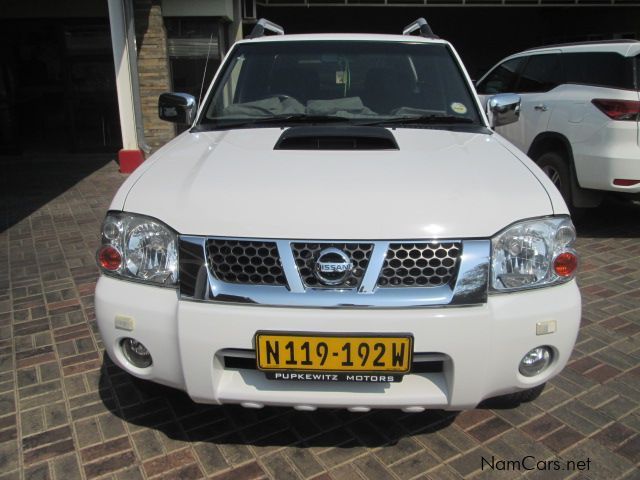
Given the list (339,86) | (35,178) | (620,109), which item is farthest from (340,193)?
(35,178)

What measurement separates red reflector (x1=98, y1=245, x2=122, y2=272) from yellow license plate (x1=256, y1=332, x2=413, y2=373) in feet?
2.31

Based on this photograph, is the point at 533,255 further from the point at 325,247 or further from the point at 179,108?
the point at 179,108

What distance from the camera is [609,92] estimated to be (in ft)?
16.3

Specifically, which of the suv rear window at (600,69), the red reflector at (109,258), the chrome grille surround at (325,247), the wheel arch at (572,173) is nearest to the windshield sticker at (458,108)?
the chrome grille surround at (325,247)

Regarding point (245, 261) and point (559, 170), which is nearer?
point (245, 261)

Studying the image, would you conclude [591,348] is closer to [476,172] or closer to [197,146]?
[476,172]

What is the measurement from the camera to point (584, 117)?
17.2 ft

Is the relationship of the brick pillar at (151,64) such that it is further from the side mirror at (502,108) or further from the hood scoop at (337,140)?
the hood scoop at (337,140)

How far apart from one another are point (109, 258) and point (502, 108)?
251 cm

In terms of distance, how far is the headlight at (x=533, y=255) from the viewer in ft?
6.65

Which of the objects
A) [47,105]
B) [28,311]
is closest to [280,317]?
[28,311]

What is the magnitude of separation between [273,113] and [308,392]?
1734 mm

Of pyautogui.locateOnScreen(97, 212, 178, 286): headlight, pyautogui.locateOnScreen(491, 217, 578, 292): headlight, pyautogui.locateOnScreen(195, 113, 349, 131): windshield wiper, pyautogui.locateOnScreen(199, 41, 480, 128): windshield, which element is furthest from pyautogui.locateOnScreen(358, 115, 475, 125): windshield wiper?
pyautogui.locateOnScreen(97, 212, 178, 286): headlight

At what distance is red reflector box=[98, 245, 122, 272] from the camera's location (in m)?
2.20
